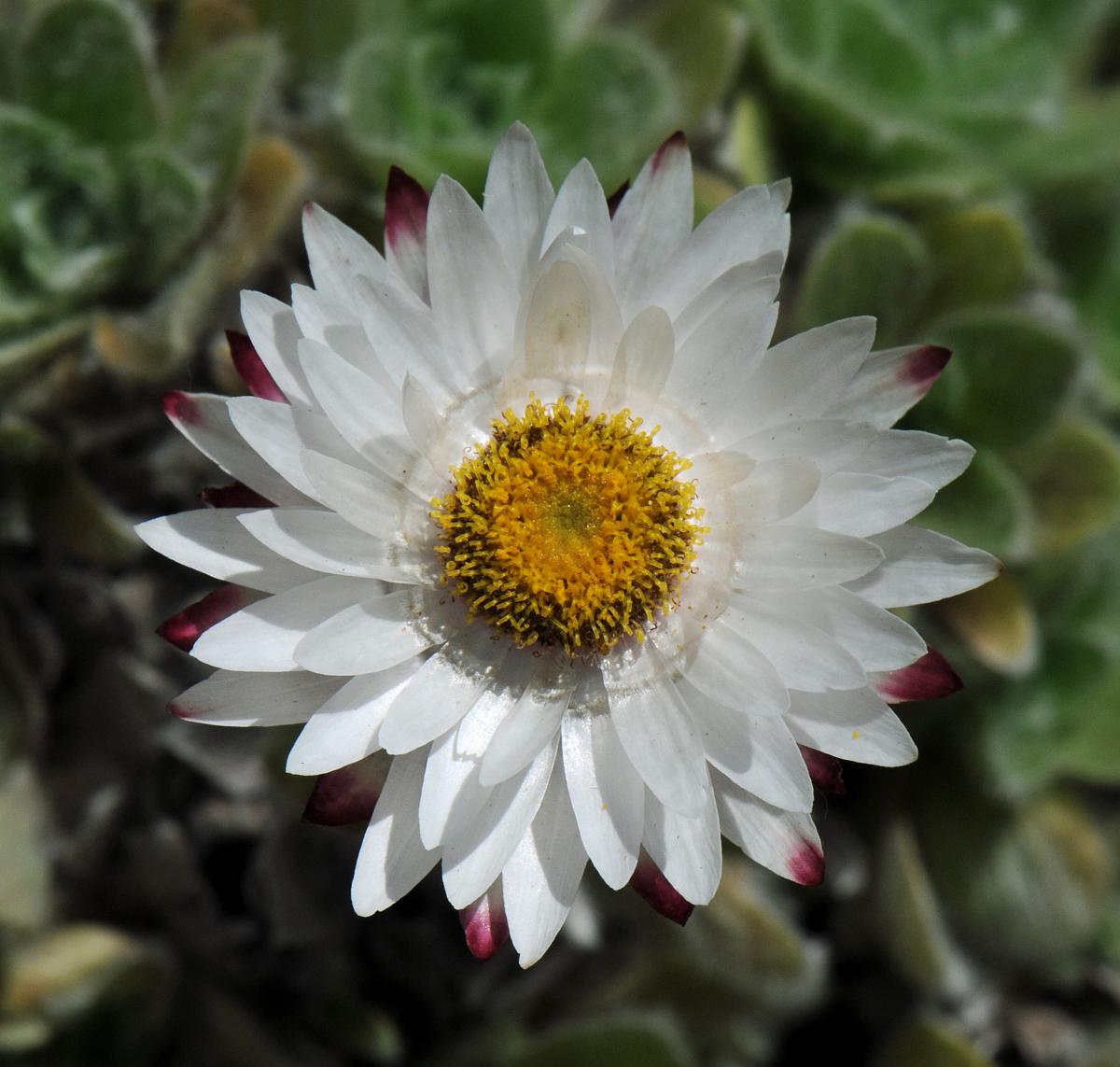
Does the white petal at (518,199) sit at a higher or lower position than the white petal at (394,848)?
higher

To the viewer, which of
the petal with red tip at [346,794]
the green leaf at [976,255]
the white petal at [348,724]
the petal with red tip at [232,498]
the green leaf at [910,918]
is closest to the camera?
the white petal at [348,724]

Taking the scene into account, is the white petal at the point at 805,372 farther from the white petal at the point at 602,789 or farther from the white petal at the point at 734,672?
the white petal at the point at 602,789

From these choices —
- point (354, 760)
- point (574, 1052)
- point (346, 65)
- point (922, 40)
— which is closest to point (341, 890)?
point (574, 1052)

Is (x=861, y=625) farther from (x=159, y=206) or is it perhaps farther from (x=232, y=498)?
(x=159, y=206)

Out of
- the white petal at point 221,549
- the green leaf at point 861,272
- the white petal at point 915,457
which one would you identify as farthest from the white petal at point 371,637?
the green leaf at point 861,272

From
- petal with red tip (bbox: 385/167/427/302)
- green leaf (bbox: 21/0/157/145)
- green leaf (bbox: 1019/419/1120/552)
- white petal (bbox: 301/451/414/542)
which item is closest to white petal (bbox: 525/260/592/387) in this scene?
petal with red tip (bbox: 385/167/427/302)

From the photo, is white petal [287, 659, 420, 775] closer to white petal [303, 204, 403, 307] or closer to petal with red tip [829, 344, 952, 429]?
white petal [303, 204, 403, 307]

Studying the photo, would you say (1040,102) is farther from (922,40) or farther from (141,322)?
(141,322)
